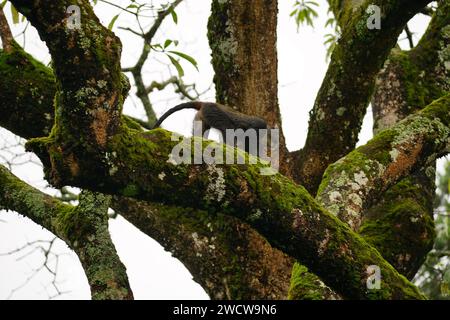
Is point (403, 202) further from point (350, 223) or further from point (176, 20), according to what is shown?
point (176, 20)

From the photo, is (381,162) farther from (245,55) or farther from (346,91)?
(245,55)

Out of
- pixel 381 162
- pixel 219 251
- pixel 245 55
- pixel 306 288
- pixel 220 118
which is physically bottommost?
pixel 306 288

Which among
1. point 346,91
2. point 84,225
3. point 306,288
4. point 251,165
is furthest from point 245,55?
point 306,288

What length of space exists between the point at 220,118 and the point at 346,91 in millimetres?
1169

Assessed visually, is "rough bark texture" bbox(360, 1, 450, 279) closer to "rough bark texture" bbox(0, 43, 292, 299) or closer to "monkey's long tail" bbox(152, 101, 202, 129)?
"rough bark texture" bbox(0, 43, 292, 299)

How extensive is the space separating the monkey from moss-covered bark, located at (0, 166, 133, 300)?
880 mm

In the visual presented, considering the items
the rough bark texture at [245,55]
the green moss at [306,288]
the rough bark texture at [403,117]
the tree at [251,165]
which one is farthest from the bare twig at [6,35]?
the rough bark texture at [403,117]

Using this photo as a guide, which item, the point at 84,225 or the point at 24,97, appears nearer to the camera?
the point at 84,225

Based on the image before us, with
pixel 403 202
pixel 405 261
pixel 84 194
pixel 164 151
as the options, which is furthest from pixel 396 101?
pixel 164 151

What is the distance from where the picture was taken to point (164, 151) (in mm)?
2020

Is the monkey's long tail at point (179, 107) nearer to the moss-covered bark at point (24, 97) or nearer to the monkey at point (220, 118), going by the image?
the monkey at point (220, 118)

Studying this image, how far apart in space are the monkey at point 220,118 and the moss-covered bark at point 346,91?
0.30m

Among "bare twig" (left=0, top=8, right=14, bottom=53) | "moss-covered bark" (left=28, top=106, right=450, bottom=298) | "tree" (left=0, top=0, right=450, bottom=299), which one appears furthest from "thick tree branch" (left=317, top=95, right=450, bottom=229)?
"bare twig" (left=0, top=8, right=14, bottom=53)

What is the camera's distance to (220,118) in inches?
171
